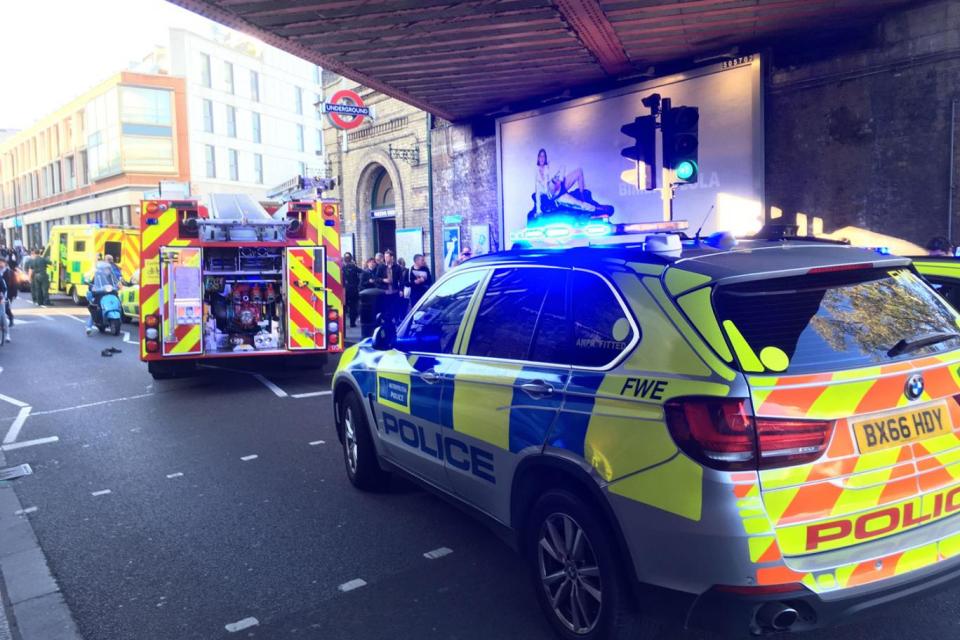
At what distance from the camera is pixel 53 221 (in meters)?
65.6

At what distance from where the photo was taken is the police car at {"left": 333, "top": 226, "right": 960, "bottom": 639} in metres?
2.53

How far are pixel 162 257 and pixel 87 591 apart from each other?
6.52 m

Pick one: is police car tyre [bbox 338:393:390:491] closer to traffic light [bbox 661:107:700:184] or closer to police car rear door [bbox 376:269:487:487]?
police car rear door [bbox 376:269:487:487]

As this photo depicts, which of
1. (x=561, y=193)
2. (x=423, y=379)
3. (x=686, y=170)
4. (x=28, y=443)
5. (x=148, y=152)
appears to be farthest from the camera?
(x=148, y=152)

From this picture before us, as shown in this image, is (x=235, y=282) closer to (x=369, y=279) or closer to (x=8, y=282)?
(x=369, y=279)

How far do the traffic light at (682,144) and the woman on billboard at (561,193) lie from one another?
14.5 ft

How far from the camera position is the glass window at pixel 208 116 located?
169 feet

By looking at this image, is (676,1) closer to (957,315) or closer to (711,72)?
(711,72)

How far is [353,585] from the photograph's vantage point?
3.97 m

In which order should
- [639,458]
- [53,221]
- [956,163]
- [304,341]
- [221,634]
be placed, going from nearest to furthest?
[639,458] → [221,634] → [956,163] → [304,341] → [53,221]

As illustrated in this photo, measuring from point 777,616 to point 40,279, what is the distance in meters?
27.5

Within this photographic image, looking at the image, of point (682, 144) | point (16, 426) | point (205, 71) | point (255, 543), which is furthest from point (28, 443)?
point (205, 71)

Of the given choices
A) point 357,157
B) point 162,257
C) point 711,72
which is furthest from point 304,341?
point 357,157

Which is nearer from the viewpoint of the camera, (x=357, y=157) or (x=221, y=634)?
(x=221, y=634)
